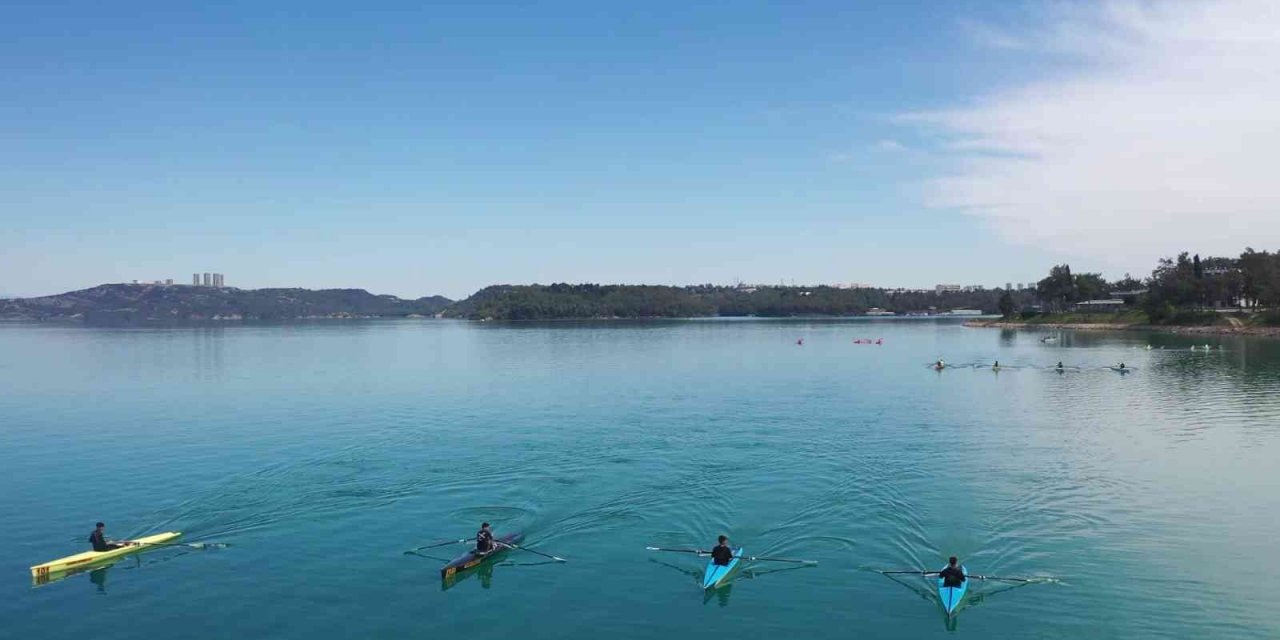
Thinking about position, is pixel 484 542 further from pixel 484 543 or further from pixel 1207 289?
pixel 1207 289

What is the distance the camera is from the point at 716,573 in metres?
23.9

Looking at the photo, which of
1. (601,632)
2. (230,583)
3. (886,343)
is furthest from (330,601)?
(886,343)

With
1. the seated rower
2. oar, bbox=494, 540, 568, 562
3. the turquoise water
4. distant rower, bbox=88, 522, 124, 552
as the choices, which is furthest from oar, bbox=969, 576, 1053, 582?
distant rower, bbox=88, 522, 124, 552

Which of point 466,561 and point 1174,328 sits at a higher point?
point 1174,328

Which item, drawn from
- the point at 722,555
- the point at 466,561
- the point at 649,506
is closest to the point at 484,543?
the point at 466,561

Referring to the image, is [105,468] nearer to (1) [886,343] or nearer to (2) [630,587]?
(2) [630,587]

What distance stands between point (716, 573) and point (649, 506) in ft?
26.4

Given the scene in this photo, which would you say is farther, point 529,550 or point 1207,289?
point 1207,289

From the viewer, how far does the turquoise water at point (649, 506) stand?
72.1ft

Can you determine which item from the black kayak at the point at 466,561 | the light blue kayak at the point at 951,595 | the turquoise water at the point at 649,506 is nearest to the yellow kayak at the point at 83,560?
→ the turquoise water at the point at 649,506

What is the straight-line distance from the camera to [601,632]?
68.4 feet

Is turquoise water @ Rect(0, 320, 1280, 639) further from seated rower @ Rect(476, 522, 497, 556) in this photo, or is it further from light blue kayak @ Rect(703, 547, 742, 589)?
seated rower @ Rect(476, 522, 497, 556)

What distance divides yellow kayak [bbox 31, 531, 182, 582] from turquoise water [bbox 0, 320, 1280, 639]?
370mm

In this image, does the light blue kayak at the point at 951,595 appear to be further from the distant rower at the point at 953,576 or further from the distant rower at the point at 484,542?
the distant rower at the point at 484,542
